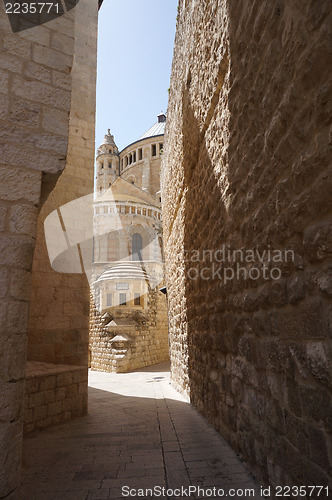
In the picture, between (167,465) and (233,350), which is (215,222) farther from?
(167,465)

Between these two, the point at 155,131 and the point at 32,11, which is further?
the point at 155,131

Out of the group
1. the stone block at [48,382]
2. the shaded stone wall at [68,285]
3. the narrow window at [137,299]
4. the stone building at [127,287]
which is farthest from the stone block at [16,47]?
the narrow window at [137,299]

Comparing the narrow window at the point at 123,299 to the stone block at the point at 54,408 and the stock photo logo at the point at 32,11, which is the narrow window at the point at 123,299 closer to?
the stone block at the point at 54,408

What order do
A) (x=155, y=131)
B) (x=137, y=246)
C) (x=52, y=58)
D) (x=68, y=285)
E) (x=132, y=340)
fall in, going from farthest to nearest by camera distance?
(x=155, y=131)
(x=137, y=246)
(x=132, y=340)
(x=68, y=285)
(x=52, y=58)

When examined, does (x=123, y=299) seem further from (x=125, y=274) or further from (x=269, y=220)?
(x=269, y=220)

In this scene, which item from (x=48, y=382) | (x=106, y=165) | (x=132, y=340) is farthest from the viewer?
(x=106, y=165)

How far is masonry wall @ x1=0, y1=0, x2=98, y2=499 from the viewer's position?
203 centimetres

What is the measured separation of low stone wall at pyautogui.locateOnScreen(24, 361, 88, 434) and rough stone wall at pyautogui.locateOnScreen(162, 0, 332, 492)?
80.4 inches

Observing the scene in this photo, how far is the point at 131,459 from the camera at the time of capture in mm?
3043

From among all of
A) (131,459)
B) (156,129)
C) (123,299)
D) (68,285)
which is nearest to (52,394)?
(68,285)

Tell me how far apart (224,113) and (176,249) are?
398 centimetres

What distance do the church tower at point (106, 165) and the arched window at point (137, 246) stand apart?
18080 millimetres

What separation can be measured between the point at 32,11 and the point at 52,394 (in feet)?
15.1

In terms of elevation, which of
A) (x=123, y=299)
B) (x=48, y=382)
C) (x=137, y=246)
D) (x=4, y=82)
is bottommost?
(x=48, y=382)
